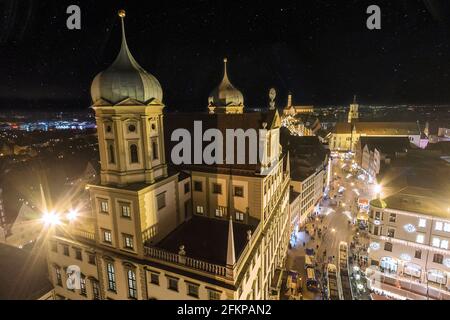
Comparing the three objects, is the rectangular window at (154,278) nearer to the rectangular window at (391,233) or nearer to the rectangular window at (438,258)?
the rectangular window at (391,233)

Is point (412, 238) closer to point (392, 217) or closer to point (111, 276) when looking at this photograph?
point (392, 217)

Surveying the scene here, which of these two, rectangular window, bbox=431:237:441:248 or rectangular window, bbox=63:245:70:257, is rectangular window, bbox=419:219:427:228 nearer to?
rectangular window, bbox=431:237:441:248

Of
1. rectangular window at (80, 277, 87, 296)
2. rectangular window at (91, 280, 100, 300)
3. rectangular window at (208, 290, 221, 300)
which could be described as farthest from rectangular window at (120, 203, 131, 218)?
rectangular window at (80, 277, 87, 296)

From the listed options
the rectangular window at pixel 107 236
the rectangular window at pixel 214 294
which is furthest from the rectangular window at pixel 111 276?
the rectangular window at pixel 214 294
